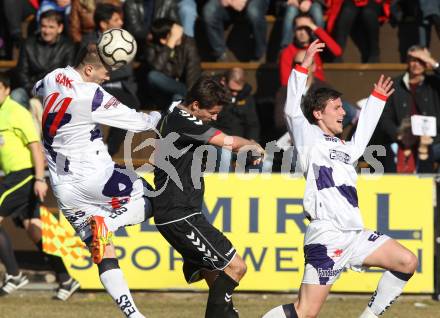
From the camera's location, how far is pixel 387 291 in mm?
7965

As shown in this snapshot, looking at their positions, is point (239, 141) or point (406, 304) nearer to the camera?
point (239, 141)

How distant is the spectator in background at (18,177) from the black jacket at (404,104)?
3785mm

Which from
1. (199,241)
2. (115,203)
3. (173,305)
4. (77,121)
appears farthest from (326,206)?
(173,305)

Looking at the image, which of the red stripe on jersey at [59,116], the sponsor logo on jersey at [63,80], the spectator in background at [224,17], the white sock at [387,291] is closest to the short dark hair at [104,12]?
the spectator in background at [224,17]

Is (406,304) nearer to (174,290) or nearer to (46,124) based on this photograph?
(174,290)

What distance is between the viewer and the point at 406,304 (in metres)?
10.1

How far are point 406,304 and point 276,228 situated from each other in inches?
58.6

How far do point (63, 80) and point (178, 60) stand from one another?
14.0ft

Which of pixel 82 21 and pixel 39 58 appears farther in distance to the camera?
pixel 82 21

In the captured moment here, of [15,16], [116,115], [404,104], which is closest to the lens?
[116,115]

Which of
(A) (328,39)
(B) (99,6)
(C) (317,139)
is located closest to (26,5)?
(B) (99,6)

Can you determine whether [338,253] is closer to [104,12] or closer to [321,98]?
[321,98]

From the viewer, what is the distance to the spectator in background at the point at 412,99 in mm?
11453

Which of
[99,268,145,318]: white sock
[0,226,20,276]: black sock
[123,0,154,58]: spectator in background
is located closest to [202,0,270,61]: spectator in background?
[123,0,154,58]: spectator in background
